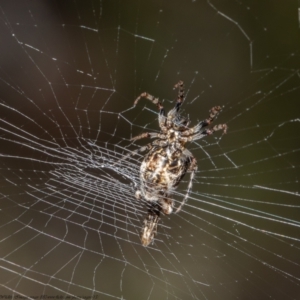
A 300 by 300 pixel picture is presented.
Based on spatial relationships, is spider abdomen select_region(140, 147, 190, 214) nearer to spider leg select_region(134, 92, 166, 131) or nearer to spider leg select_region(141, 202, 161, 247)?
spider leg select_region(141, 202, 161, 247)

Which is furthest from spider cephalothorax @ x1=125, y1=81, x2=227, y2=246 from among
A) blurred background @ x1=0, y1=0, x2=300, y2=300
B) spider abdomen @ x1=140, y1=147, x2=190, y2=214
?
blurred background @ x1=0, y1=0, x2=300, y2=300

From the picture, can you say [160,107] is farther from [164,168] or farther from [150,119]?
[150,119]

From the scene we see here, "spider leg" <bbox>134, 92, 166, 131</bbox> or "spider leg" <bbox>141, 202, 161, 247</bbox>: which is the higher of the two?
"spider leg" <bbox>134, 92, 166, 131</bbox>

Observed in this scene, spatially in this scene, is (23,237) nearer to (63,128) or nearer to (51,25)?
(63,128)

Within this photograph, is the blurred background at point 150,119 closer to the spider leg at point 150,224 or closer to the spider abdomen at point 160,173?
the spider abdomen at point 160,173

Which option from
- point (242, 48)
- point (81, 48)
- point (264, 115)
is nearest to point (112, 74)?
point (81, 48)

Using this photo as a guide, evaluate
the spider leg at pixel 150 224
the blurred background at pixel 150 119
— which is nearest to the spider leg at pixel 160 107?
the spider leg at pixel 150 224

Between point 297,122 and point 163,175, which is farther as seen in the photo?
point 297,122
